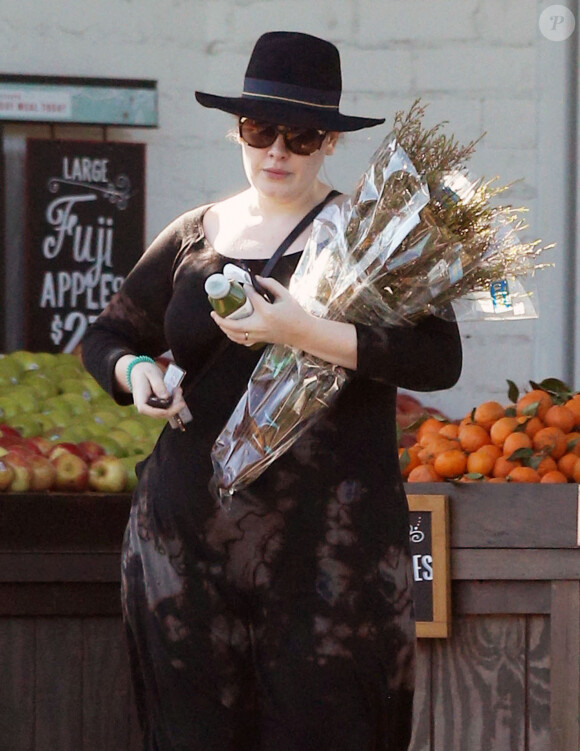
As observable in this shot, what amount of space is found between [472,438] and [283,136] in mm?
1347

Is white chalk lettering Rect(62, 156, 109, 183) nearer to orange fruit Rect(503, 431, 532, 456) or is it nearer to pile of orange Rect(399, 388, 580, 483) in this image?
pile of orange Rect(399, 388, 580, 483)

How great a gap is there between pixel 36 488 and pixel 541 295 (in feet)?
6.10

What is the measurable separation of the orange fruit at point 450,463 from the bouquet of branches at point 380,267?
3.59 feet

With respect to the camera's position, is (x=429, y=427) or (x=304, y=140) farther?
(x=429, y=427)

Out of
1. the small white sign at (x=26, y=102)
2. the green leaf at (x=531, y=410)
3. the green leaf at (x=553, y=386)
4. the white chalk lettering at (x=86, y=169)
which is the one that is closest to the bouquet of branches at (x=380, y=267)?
the green leaf at (x=531, y=410)

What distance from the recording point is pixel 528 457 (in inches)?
121

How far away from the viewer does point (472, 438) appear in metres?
3.18

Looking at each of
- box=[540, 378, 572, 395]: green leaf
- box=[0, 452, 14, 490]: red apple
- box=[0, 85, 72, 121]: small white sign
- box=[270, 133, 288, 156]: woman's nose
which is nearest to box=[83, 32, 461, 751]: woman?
box=[270, 133, 288, 156]: woman's nose

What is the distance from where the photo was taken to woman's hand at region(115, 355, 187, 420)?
197 centimetres

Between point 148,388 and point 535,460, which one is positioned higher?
point 148,388

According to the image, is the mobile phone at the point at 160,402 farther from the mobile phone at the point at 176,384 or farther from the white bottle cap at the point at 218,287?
the white bottle cap at the point at 218,287

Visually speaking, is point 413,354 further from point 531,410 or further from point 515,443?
point 531,410

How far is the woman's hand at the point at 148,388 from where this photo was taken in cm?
197

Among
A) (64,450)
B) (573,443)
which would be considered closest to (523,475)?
(573,443)
